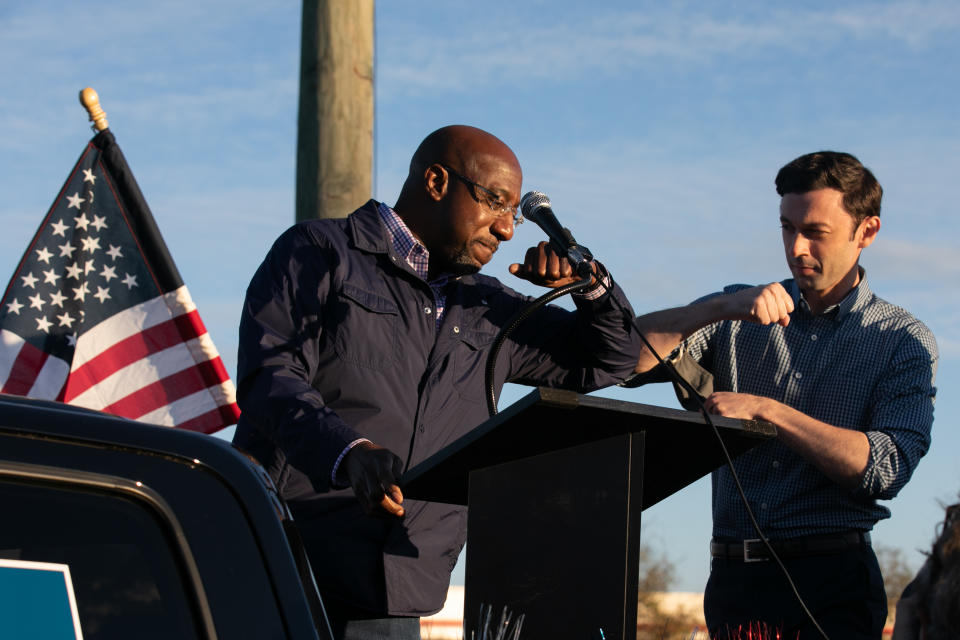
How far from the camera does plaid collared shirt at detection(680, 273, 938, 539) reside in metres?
3.77

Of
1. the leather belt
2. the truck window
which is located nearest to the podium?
the truck window

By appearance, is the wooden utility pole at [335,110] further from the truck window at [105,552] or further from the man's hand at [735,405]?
the truck window at [105,552]

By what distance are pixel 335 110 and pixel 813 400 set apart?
2.40 m

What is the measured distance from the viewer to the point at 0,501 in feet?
5.00

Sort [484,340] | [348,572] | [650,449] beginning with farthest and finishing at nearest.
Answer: [484,340], [348,572], [650,449]

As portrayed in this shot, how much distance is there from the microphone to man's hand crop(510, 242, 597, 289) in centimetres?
3

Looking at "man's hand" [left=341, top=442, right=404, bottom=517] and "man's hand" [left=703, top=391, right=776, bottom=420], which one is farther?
"man's hand" [left=703, top=391, right=776, bottom=420]

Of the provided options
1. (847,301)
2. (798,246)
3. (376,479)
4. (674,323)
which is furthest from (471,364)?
(847,301)

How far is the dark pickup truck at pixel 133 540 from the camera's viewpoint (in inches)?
60.1

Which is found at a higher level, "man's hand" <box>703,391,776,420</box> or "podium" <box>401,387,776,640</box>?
"man's hand" <box>703,391,776,420</box>

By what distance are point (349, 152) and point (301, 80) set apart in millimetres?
434

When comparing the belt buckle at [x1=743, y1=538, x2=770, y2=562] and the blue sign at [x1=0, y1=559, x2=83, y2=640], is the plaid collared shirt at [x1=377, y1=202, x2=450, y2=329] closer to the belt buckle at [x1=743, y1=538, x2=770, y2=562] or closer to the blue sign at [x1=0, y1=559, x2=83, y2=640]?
the belt buckle at [x1=743, y1=538, x2=770, y2=562]

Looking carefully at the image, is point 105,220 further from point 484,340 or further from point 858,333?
point 858,333

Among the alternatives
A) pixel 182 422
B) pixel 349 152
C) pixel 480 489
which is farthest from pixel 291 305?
pixel 182 422
